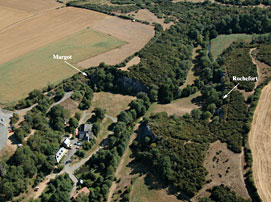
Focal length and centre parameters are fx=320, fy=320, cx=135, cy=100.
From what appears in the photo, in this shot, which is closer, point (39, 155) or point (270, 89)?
point (39, 155)

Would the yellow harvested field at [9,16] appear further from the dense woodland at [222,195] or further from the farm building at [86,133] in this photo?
the dense woodland at [222,195]

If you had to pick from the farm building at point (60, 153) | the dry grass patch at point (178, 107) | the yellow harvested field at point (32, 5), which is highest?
the yellow harvested field at point (32, 5)

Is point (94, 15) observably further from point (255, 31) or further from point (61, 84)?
point (255, 31)

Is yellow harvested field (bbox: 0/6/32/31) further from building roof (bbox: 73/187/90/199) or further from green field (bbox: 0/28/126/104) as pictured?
building roof (bbox: 73/187/90/199)

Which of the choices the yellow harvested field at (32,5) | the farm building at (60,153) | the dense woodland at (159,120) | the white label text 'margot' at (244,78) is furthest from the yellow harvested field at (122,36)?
the white label text 'margot' at (244,78)

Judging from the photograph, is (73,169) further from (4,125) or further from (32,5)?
(32,5)

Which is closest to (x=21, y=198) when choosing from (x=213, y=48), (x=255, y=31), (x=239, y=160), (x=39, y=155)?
(x=39, y=155)

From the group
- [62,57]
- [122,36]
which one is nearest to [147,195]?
[62,57]
